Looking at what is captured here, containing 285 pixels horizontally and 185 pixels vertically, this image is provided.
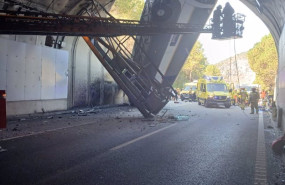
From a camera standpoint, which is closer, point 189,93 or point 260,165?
point 260,165

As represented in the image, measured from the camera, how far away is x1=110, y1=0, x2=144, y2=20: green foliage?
27803 mm

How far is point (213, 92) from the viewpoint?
24000 mm

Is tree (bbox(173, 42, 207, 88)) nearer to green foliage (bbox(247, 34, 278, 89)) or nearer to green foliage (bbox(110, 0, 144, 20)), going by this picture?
green foliage (bbox(247, 34, 278, 89))

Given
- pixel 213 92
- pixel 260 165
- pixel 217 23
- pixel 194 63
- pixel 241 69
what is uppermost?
pixel 241 69

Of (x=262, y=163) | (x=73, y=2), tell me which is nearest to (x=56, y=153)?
(x=262, y=163)

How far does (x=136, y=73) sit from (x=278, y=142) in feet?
29.6

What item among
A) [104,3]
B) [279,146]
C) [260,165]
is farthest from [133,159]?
[104,3]

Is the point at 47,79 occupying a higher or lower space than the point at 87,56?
lower

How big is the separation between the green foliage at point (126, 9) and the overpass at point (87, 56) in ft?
29.0

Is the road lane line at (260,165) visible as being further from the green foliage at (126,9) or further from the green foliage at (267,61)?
the green foliage at (267,61)

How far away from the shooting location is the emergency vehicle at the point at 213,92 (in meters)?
23.5

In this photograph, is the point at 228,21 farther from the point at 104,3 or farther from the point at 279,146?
the point at 279,146

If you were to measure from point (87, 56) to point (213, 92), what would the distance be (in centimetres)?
1144

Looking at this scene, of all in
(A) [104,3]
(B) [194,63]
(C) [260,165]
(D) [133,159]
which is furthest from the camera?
(B) [194,63]
